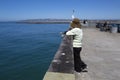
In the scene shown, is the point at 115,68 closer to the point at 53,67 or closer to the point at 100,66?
the point at 100,66

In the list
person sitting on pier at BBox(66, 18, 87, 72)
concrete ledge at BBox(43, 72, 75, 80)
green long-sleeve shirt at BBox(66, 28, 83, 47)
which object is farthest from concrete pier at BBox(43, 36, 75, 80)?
green long-sleeve shirt at BBox(66, 28, 83, 47)

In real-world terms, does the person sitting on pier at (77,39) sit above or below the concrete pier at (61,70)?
above

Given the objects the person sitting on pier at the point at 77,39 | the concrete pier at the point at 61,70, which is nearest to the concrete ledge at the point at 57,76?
the concrete pier at the point at 61,70

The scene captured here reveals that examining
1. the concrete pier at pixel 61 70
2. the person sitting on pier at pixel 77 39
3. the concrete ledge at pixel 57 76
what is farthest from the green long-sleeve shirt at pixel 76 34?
the concrete ledge at pixel 57 76

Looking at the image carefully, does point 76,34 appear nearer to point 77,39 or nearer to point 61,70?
point 77,39

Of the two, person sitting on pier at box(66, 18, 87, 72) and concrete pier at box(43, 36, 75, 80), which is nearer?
concrete pier at box(43, 36, 75, 80)

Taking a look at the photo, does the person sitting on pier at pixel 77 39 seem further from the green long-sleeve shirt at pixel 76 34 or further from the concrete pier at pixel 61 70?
the concrete pier at pixel 61 70

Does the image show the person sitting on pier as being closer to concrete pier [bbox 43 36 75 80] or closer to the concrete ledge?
concrete pier [bbox 43 36 75 80]

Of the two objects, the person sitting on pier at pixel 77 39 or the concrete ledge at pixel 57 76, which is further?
the person sitting on pier at pixel 77 39

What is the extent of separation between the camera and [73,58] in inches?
219

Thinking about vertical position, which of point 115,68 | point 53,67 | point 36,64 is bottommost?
point 36,64

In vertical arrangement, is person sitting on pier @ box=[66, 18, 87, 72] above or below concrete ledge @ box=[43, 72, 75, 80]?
above

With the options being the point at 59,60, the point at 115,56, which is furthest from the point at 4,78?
the point at 115,56

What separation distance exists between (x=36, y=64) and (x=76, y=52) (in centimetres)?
672
